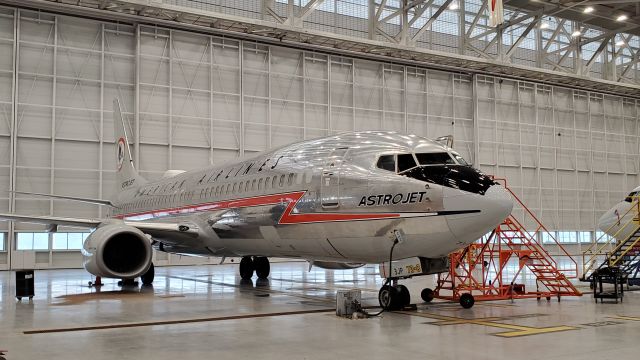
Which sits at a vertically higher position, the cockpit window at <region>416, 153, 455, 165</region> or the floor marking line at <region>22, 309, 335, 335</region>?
the cockpit window at <region>416, 153, 455, 165</region>

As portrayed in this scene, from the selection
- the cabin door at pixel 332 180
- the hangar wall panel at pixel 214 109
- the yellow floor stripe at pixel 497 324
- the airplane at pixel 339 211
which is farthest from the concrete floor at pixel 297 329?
the hangar wall panel at pixel 214 109

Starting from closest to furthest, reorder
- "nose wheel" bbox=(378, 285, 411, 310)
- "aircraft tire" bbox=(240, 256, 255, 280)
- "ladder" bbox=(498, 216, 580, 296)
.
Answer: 1. "nose wheel" bbox=(378, 285, 411, 310)
2. "ladder" bbox=(498, 216, 580, 296)
3. "aircraft tire" bbox=(240, 256, 255, 280)

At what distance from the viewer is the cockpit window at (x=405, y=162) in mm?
9719

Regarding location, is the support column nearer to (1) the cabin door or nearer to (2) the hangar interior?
(2) the hangar interior

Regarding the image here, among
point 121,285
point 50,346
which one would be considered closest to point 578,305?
point 50,346

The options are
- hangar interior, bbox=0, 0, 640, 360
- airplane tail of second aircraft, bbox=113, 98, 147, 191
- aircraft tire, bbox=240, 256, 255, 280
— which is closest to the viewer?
hangar interior, bbox=0, 0, 640, 360

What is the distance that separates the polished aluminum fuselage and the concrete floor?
117cm

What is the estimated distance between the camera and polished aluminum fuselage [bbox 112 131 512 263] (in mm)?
9070

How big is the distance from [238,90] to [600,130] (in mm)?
24385

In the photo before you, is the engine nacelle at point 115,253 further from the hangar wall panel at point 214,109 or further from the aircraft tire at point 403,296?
the hangar wall panel at point 214,109

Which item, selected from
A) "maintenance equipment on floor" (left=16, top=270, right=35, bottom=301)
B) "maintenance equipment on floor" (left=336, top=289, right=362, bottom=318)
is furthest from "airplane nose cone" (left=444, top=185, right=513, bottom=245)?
"maintenance equipment on floor" (left=16, top=270, right=35, bottom=301)

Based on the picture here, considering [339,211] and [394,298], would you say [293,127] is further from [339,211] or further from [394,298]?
[394,298]

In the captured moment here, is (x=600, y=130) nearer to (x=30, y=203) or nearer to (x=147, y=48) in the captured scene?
(x=147, y=48)

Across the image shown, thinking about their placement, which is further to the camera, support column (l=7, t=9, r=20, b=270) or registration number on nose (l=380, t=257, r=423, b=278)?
support column (l=7, t=9, r=20, b=270)
